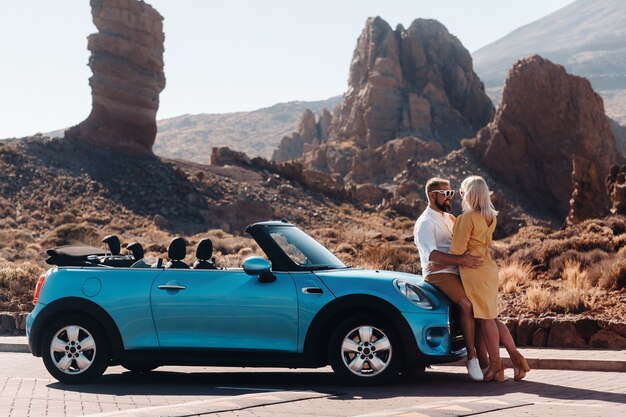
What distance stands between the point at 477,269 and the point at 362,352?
1457mm

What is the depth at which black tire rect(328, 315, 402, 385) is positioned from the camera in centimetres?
1074

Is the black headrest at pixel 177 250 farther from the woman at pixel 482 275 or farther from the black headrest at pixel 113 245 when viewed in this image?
the woman at pixel 482 275

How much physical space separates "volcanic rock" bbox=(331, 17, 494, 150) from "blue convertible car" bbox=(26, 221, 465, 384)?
10737 centimetres

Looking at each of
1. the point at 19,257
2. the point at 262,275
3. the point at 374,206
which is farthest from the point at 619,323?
the point at 374,206

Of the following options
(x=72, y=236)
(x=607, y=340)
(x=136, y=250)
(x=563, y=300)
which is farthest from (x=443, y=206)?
(x=72, y=236)

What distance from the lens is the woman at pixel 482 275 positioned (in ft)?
36.3

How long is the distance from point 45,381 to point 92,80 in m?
66.7

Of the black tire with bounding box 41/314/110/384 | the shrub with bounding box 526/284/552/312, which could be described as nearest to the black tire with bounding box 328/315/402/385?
the black tire with bounding box 41/314/110/384

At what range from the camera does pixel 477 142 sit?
A: 315 feet

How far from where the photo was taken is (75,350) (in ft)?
38.5

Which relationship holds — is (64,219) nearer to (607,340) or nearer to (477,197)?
(607,340)

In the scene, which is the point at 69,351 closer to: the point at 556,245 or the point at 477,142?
the point at 556,245

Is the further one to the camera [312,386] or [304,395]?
[312,386]

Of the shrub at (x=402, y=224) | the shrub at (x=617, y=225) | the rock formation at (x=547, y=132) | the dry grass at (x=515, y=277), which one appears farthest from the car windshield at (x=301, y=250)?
the rock formation at (x=547, y=132)
